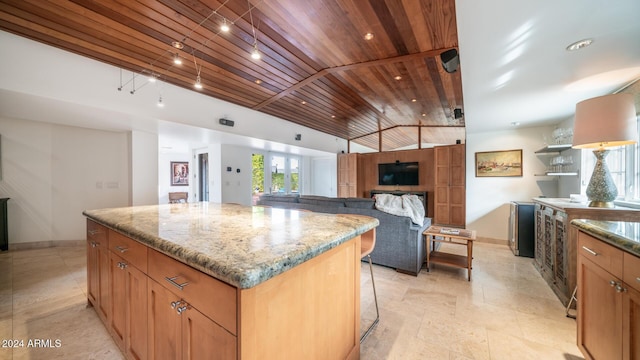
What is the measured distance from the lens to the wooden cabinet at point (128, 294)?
49.4 inches

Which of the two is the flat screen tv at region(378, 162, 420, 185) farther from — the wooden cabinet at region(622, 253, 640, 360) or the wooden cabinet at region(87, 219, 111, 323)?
the wooden cabinet at region(87, 219, 111, 323)

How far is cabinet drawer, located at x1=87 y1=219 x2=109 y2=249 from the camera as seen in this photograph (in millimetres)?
1738

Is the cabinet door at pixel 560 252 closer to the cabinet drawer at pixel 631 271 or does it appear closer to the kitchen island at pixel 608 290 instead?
the kitchen island at pixel 608 290

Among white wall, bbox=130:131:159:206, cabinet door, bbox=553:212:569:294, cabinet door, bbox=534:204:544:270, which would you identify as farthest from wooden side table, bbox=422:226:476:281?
white wall, bbox=130:131:159:206

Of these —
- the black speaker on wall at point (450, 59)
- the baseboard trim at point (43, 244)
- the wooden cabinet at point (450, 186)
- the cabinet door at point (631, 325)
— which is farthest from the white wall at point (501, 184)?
the baseboard trim at point (43, 244)

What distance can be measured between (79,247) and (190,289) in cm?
513

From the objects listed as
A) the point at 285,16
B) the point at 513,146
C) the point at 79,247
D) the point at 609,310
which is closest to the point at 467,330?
the point at 609,310

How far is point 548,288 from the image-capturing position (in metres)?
2.66

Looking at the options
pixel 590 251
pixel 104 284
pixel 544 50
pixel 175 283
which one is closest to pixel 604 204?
pixel 590 251

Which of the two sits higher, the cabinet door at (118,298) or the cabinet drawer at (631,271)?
the cabinet drawer at (631,271)

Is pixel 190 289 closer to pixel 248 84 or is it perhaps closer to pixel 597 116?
pixel 597 116

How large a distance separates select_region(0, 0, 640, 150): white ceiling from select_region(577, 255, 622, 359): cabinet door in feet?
4.99

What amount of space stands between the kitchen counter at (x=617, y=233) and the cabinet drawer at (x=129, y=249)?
7.46ft

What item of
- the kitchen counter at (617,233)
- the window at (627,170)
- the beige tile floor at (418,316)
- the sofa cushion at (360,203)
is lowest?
the beige tile floor at (418,316)
